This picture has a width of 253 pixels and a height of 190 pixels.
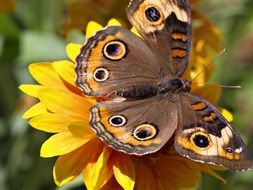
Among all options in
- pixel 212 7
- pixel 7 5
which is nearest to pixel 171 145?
pixel 7 5

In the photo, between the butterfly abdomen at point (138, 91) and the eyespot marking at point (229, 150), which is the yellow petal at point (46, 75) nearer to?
the butterfly abdomen at point (138, 91)

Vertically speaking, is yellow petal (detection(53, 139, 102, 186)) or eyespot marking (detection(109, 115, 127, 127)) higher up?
eyespot marking (detection(109, 115, 127, 127))

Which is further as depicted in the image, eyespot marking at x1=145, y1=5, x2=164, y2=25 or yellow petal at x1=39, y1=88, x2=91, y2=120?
eyespot marking at x1=145, y1=5, x2=164, y2=25

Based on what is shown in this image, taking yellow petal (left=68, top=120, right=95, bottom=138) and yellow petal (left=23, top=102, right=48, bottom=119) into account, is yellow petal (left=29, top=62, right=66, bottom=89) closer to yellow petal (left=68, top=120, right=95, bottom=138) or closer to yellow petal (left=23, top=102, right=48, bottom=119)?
yellow petal (left=23, top=102, right=48, bottom=119)

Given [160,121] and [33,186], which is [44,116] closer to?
[160,121]

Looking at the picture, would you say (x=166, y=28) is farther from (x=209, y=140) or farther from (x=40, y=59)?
(x=40, y=59)

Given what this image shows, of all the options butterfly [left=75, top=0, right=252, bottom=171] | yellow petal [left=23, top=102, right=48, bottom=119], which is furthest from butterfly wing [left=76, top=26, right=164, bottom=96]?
yellow petal [left=23, top=102, right=48, bottom=119]

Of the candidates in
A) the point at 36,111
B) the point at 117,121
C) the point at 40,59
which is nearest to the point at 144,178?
the point at 117,121
